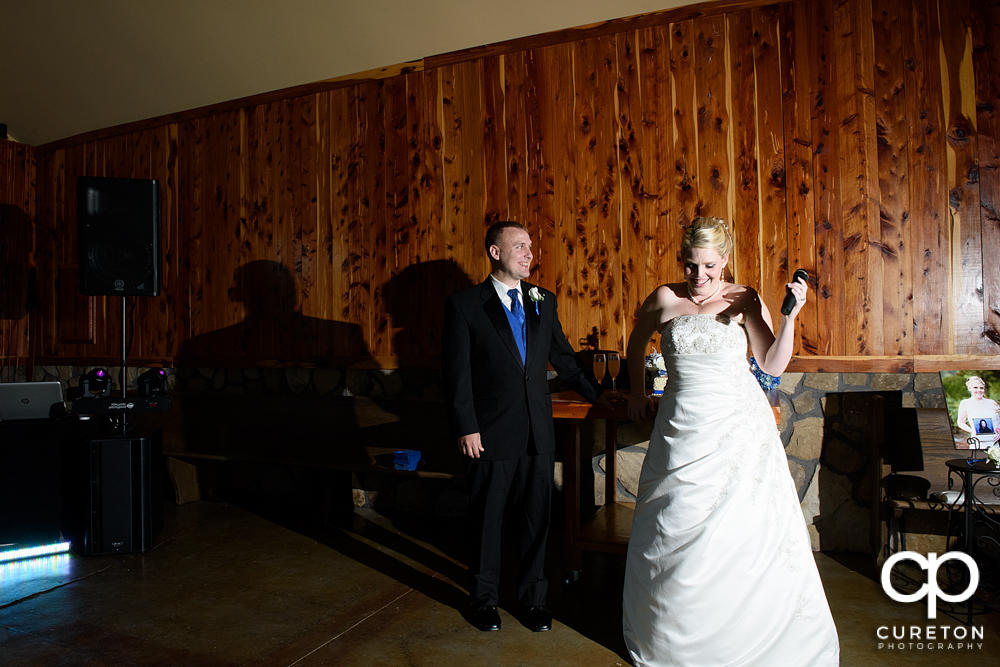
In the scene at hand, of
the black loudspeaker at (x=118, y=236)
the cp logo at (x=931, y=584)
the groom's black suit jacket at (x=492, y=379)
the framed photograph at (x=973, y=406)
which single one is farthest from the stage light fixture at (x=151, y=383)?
the framed photograph at (x=973, y=406)

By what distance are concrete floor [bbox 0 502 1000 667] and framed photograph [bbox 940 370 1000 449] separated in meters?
0.76

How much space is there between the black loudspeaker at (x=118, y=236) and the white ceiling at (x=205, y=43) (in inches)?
55.5

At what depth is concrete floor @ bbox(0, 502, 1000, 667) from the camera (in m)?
2.48

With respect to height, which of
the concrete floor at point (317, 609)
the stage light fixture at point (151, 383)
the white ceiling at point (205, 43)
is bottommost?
the concrete floor at point (317, 609)

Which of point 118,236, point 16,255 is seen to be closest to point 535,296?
point 118,236

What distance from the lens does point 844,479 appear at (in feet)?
11.3

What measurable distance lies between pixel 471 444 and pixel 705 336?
1.02 metres

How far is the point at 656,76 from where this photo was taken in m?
3.73

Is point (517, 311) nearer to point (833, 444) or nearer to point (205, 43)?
point (833, 444)

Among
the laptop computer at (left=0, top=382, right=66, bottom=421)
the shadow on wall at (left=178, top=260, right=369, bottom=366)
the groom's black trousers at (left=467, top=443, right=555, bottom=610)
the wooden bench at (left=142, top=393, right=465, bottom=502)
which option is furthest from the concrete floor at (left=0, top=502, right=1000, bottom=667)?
the shadow on wall at (left=178, top=260, right=369, bottom=366)

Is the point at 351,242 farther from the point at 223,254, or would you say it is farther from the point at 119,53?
the point at 119,53

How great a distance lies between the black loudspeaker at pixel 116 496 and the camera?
356 centimetres

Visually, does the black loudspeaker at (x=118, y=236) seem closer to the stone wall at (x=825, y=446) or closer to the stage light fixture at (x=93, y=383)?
the stage light fixture at (x=93, y=383)

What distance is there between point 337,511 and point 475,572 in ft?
6.78
